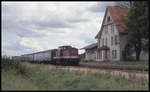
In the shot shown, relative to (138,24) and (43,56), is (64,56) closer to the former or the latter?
(43,56)

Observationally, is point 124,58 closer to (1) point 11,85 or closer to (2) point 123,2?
(2) point 123,2

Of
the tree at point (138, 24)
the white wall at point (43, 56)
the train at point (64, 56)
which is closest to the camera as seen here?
the train at point (64, 56)

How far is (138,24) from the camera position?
43656mm

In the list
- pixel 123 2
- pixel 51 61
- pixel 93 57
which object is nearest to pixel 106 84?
pixel 51 61

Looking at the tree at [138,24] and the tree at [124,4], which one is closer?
the tree at [138,24]

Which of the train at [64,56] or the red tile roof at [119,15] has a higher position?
the red tile roof at [119,15]

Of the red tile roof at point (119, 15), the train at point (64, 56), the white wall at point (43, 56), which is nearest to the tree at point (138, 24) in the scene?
the red tile roof at point (119, 15)

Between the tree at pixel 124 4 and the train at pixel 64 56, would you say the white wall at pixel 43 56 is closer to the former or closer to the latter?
the train at pixel 64 56

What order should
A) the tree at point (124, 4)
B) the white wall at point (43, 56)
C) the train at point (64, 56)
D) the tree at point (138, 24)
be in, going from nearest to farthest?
the train at point (64, 56) → the tree at point (138, 24) → the white wall at point (43, 56) → the tree at point (124, 4)

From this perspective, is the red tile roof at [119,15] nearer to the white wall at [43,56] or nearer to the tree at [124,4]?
the tree at [124,4]

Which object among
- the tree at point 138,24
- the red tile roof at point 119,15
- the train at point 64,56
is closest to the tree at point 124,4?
the red tile roof at point 119,15

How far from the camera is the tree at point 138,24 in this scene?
42.0 m

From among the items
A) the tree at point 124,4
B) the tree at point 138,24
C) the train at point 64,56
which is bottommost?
the train at point 64,56

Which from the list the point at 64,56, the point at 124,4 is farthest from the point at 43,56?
the point at 124,4
